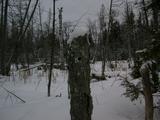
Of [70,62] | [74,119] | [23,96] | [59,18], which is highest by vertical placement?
[59,18]

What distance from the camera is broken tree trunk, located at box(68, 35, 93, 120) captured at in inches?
102

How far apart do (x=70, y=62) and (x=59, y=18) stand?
19.2 ft

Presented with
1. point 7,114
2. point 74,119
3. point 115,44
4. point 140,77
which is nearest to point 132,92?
point 140,77

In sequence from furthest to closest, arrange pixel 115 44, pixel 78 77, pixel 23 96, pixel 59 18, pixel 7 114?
pixel 115 44 → pixel 59 18 → pixel 23 96 → pixel 7 114 → pixel 78 77

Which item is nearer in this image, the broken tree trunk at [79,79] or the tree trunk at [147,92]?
the broken tree trunk at [79,79]

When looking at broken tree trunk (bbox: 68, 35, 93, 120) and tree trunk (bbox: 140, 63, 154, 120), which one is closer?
broken tree trunk (bbox: 68, 35, 93, 120)

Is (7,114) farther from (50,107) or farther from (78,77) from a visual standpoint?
(78,77)

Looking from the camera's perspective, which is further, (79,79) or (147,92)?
(147,92)

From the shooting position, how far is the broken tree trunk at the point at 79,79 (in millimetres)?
2588

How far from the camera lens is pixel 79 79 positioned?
259 cm

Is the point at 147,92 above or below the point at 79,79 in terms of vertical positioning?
below

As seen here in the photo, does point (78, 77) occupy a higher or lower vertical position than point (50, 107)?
higher

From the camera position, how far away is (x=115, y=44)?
30.2 metres

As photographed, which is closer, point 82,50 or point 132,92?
point 82,50
